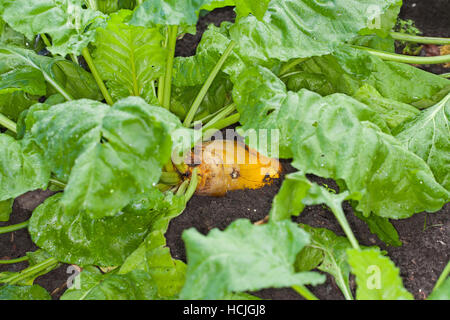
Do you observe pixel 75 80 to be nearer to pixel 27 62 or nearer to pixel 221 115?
pixel 27 62

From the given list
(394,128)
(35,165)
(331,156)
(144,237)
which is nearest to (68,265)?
(144,237)

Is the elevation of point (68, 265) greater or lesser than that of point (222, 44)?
lesser

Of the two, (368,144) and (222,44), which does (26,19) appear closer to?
(222,44)

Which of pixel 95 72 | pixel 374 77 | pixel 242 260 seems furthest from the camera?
pixel 374 77

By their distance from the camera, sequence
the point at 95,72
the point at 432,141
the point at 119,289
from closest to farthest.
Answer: the point at 119,289
the point at 432,141
the point at 95,72

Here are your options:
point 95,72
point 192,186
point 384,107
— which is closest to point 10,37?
point 95,72

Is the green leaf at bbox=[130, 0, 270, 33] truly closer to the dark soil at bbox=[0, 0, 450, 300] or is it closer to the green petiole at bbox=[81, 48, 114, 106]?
the green petiole at bbox=[81, 48, 114, 106]

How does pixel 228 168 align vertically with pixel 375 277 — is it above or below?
below
